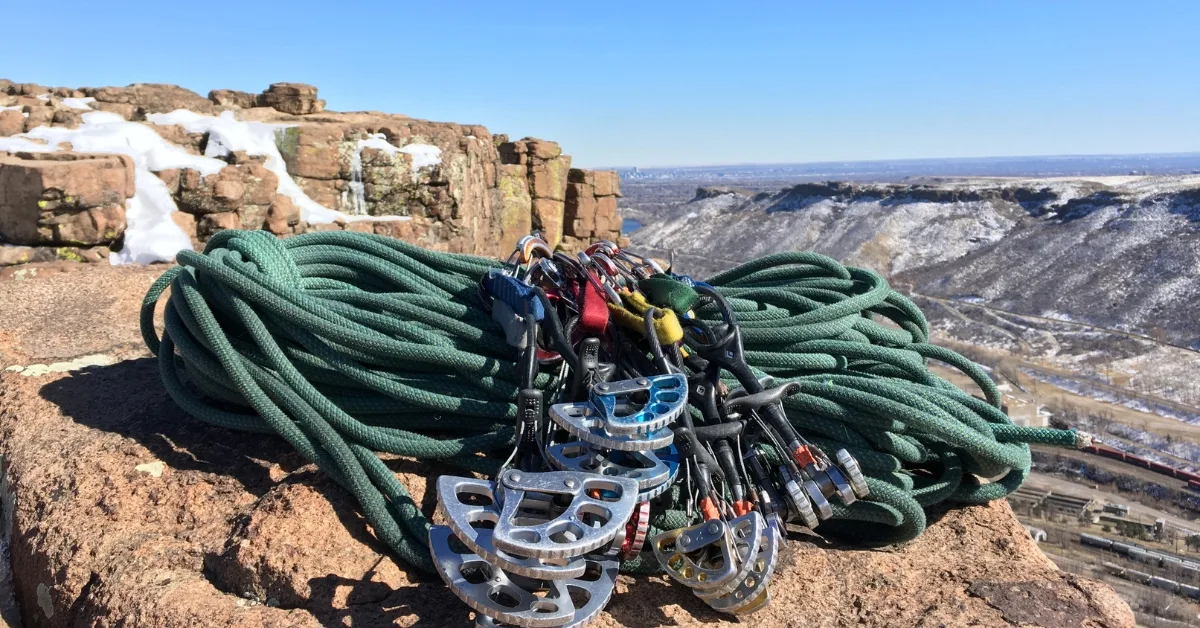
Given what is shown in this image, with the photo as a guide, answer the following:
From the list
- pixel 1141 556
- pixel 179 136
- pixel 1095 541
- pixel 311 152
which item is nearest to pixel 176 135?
pixel 179 136

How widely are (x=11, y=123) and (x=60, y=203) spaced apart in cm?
367

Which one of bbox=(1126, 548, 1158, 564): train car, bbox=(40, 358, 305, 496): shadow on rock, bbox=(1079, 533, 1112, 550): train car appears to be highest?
bbox=(40, 358, 305, 496): shadow on rock

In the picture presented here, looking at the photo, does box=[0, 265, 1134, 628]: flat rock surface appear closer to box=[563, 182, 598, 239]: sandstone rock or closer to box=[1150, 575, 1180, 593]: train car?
box=[563, 182, 598, 239]: sandstone rock

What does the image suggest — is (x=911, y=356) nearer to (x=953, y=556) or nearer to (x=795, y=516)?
(x=953, y=556)

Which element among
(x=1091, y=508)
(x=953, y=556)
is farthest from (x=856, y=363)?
(x=1091, y=508)

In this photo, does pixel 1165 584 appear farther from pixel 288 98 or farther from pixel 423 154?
pixel 288 98

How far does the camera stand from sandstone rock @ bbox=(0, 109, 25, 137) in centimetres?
796

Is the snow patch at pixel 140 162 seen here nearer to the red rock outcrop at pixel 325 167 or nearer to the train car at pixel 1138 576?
the red rock outcrop at pixel 325 167

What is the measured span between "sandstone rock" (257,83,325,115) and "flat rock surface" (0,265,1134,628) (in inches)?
414

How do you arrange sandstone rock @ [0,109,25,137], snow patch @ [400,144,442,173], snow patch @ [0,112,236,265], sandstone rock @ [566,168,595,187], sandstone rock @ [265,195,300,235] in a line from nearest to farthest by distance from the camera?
snow patch @ [0,112,236,265] < sandstone rock @ [265,195,300,235] < sandstone rock @ [0,109,25,137] < snow patch @ [400,144,442,173] < sandstone rock @ [566,168,595,187]

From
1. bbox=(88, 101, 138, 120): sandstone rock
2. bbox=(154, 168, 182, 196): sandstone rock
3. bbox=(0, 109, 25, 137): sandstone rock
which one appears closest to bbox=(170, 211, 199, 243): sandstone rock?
bbox=(154, 168, 182, 196): sandstone rock

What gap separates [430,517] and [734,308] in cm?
132

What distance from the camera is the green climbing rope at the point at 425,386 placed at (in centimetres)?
216

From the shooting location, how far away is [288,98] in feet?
40.2
